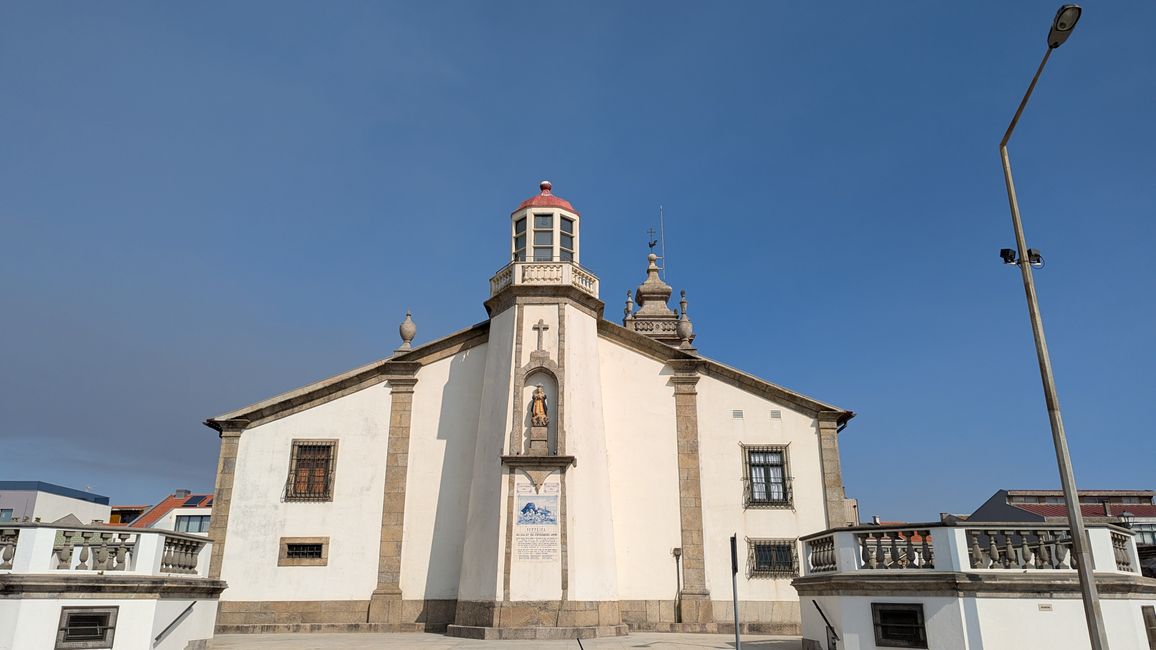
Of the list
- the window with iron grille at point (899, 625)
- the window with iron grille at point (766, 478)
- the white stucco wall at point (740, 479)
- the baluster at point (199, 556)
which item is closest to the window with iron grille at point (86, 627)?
the baluster at point (199, 556)

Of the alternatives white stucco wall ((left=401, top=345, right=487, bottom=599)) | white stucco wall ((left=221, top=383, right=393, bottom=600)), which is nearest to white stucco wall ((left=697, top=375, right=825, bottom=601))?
white stucco wall ((left=401, top=345, right=487, bottom=599))

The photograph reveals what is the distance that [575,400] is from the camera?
23.0 meters

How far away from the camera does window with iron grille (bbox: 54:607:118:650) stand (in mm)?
12977

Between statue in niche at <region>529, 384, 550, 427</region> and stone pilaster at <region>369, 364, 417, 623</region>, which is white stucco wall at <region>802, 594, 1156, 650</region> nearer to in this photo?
statue in niche at <region>529, 384, 550, 427</region>

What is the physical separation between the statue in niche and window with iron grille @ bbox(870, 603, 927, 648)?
11309mm

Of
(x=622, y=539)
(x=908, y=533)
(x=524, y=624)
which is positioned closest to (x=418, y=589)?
(x=524, y=624)

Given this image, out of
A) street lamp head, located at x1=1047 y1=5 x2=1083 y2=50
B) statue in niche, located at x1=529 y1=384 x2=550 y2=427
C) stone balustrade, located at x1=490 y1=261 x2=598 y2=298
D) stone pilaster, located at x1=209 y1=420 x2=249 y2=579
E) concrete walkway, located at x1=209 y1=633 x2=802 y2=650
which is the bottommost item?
concrete walkway, located at x1=209 y1=633 x2=802 y2=650

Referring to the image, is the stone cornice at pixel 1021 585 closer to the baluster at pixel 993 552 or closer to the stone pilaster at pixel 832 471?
the baluster at pixel 993 552

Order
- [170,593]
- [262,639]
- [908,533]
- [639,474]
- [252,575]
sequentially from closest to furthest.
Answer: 1. [908,533]
2. [170,593]
3. [262,639]
4. [252,575]
5. [639,474]

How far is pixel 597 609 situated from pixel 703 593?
3826mm

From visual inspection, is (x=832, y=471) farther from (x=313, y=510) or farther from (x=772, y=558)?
(x=313, y=510)

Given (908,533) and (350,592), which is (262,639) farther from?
(908,533)

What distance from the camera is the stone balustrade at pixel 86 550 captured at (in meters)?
13.1

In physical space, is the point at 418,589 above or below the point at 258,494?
below
